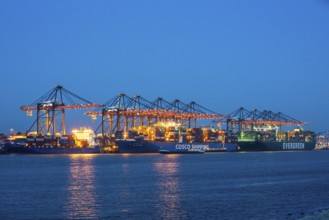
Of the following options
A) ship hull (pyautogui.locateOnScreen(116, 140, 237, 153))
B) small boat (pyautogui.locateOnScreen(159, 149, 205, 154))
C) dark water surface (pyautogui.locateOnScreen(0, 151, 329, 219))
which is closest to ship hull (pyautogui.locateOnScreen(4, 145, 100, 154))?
ship hull (pyautogui.locateOnScreen(116, 140, 237, 153))

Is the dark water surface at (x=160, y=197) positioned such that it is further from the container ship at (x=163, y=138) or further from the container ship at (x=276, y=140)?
the container ship at (x=276, y=140)

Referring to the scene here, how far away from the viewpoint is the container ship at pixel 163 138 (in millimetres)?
101938

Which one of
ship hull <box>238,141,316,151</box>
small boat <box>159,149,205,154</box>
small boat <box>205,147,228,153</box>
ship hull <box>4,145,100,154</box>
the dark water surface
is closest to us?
the dark water surface

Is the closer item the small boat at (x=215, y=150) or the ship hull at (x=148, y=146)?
the ship hull at (x=148, y=146)

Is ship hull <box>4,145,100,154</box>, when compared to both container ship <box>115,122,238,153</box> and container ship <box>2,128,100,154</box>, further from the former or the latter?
container ship <box>115,122,238,153</box>

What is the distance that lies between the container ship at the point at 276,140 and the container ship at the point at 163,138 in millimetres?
13780

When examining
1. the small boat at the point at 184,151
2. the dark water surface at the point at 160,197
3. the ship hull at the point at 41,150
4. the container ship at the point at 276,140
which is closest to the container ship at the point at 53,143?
the ship hull at the point at 41,150

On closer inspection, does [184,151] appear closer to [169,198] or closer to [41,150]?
[41,150]

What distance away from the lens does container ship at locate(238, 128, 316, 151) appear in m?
126

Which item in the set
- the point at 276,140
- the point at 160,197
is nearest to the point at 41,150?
the point at 276,140

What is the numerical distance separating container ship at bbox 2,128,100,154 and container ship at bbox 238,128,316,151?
33.8 meters

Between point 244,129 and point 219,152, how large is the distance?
20.4 meters

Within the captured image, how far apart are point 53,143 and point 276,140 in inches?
2076

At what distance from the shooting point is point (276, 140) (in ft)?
430
